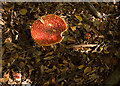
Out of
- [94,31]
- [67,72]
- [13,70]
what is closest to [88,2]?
[94,31]

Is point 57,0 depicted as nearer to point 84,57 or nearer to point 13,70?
point 84,57

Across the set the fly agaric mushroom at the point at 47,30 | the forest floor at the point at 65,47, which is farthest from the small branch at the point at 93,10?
the fly agaric mushroom at the point at 47,30

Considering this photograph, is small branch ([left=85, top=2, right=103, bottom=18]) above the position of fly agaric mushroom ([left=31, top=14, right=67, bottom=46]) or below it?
above

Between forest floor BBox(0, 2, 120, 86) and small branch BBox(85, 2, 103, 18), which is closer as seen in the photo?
forest floor BBox(0, 2, 120, 86)

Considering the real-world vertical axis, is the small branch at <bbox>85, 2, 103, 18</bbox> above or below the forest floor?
above

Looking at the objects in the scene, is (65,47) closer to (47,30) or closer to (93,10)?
(47,30)

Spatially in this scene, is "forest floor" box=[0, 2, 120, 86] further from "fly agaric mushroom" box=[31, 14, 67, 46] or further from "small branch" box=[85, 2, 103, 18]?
"fly agaric mushroom" box=[31, 14, 67, 46]

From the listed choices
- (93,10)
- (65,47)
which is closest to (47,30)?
Answer: (65,47)

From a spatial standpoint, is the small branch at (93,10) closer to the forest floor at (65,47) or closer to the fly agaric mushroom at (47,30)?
the forest floor at (65,47)

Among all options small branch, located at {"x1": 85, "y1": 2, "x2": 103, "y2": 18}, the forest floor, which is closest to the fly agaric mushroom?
the forest floor
